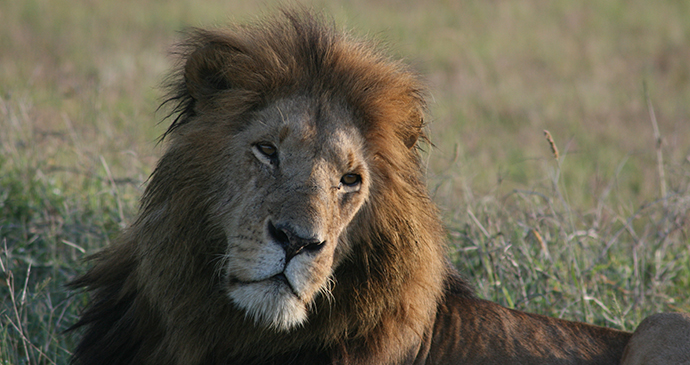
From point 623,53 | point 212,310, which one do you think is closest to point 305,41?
point 212,310

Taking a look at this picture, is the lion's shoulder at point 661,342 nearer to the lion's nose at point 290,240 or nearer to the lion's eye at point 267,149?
the lion's nose at point 290,240

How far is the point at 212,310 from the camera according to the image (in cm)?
290

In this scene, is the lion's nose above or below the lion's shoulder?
above

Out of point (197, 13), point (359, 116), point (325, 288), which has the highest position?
point (359, 116)

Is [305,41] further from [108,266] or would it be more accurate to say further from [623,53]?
[623,53]

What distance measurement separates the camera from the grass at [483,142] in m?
4.54

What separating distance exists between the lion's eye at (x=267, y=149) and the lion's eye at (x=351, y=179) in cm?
29

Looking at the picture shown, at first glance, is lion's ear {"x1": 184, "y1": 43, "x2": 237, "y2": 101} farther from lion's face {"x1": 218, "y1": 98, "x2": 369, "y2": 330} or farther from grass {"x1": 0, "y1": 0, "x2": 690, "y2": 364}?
grass {"x1": 0, "y1": 0, "x2": 690, "y2": 364}

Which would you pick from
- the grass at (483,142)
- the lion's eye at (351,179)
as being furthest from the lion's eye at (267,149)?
the grass at (483,142)

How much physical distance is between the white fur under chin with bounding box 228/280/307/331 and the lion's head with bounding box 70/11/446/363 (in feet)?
0.06

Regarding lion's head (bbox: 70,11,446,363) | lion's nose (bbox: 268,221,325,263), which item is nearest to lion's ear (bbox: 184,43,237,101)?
lion's head (bbox: 70,11,446,363)

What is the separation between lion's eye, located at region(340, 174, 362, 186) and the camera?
2.88 metres

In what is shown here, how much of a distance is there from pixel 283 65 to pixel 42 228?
2606mm

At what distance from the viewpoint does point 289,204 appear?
103 inches
